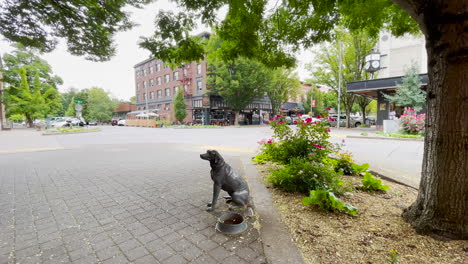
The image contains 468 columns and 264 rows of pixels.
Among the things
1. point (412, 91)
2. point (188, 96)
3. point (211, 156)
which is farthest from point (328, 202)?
point (188, 96)

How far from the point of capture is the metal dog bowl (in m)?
2.51

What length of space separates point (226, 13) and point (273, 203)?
421cm

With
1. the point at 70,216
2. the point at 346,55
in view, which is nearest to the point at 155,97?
the point at 346,55

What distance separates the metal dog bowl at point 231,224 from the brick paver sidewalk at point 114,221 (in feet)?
0.24

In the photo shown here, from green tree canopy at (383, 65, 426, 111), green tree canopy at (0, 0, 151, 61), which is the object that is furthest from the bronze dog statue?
green tree canopy at (383, 65, 426, 111)

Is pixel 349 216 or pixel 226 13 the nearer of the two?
pixel 349 216

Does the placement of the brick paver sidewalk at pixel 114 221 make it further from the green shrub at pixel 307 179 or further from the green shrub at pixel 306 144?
the green shrub at pixel 306 144

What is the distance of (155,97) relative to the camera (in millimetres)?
48031

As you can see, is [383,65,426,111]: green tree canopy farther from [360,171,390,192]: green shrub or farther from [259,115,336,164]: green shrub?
[360,171,390,192]: green shrub

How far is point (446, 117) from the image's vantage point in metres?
2.09

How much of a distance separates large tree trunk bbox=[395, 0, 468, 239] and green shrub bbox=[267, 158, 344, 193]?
4.11 feet

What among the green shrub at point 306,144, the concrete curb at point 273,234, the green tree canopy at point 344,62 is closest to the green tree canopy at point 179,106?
the green tree canopy at point 344,62

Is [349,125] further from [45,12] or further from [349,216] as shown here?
[45,12]

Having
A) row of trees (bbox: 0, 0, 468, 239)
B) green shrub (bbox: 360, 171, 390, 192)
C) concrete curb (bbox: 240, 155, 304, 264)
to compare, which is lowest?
concrete curb (bbox: 240, 155, 304, 264)
